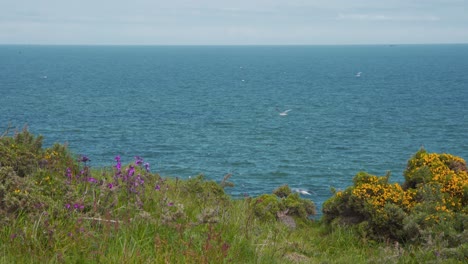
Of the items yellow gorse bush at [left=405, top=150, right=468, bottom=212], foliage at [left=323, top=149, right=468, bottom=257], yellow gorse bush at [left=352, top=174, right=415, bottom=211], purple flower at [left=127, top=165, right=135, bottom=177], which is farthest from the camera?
yellow gorse bush at [left=352, top=174, right=415, bottom=211]

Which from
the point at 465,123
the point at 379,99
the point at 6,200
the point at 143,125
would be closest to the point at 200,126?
the point at 143,125

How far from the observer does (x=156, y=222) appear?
6.96 m

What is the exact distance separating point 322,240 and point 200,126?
56.9m

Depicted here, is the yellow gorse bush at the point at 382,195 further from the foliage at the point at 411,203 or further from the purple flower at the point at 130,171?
the purple flower at the point at 130,171

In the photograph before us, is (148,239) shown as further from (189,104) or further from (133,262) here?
(189,104)

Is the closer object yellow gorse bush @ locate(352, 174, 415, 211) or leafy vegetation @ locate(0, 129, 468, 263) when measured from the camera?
leafy vegetation @ locate(0, 129, 468, 263)

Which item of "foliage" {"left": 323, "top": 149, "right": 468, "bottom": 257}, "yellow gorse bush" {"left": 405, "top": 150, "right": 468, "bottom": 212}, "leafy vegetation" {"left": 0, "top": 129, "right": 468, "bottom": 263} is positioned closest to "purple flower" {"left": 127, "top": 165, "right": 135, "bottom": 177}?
"leafy vegetation" {"left": 0, "top": 129, "right": 468, "bottom": 263}

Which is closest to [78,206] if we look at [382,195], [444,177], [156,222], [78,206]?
[78,206]

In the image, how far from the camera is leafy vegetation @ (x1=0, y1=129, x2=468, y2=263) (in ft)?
19.7

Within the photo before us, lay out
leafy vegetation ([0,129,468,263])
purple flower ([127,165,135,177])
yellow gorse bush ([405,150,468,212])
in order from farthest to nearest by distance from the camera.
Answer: yellow gorse bush ([405,150,468,212])
purple flower ([127,165,135,177])
leafy vegetation ([0,129,468,263])

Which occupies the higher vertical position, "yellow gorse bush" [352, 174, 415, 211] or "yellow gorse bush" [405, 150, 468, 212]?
"yellow gorse bush" [405, 150, 468, 212]

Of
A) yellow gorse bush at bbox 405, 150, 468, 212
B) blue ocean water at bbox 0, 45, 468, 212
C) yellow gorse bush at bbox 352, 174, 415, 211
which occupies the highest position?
yellow gorse bush at bbox 405, 150, 468, 212

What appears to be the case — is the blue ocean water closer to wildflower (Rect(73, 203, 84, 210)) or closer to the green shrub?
the green shrub

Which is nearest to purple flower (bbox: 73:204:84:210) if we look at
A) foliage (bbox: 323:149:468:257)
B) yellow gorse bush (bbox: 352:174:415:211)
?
foliage (bbox: 323:149:468:257)
